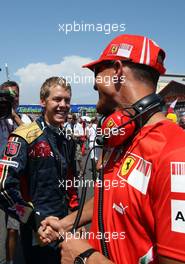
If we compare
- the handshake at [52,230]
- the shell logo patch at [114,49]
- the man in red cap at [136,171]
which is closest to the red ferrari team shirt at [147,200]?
the man in red cap at [136,171]

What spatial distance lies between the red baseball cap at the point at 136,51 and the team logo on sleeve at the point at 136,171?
1.44ft

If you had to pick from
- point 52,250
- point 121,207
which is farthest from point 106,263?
point 52,250

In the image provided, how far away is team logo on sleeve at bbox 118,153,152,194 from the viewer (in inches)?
51.8

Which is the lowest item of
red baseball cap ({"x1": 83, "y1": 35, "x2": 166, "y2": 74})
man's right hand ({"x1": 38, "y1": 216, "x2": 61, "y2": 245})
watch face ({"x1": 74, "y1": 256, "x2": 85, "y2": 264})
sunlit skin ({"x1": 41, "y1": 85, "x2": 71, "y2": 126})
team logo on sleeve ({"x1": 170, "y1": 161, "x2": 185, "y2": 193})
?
man's right hand ({"x1": 38, "y1": 216, "x2": 61, "y2": 245})

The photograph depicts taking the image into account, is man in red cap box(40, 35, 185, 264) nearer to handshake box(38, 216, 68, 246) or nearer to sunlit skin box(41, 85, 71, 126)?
handshake box(38, 216, 68, 246)

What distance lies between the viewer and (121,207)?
138 cm

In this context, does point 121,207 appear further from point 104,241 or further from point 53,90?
point 53,90

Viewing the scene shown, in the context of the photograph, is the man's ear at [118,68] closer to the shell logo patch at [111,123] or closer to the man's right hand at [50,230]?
the shell logo patch at [111,123]

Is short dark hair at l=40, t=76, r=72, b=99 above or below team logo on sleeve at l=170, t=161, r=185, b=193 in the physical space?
above

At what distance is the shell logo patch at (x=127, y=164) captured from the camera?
1457 millimetres

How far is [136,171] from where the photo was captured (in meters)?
1.40

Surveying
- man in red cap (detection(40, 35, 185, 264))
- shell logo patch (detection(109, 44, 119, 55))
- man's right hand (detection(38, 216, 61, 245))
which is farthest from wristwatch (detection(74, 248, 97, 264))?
shell logo patch (detection(109, 44, 119, 55))

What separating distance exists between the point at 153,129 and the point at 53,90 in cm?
166

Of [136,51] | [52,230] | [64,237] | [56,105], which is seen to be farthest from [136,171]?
[56,105]
